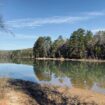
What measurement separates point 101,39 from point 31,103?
261ft

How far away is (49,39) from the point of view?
406ft

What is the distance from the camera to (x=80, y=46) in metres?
96.4

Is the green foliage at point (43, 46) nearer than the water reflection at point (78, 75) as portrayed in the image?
No

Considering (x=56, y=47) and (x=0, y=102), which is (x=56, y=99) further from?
(x=56, y=47)

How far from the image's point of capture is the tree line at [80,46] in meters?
89.9

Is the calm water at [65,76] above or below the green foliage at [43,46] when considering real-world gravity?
below

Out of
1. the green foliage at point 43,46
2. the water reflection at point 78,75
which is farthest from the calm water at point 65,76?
the green foliage at point 43,46

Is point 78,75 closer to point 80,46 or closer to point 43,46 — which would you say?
point 80,46

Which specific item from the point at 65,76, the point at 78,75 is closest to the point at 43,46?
the point at 78,75

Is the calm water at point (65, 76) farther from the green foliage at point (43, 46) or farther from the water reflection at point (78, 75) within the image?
the green foliage at point (43, 46)

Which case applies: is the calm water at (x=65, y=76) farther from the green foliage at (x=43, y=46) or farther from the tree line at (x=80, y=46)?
the green foliage at (x=43, y=46)

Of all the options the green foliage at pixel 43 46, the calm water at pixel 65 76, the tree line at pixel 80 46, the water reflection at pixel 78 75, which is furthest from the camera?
the green foliage at pixel 43 46

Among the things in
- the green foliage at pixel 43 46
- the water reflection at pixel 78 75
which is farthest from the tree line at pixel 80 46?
the water reflection at pixel 78 75

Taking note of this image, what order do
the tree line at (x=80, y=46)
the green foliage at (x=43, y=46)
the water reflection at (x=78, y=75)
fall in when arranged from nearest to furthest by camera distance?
Result: the water reflection at (x=78, y=75), the tree line at (x=80, y=46), the green foliage at (x=43, y=46)
